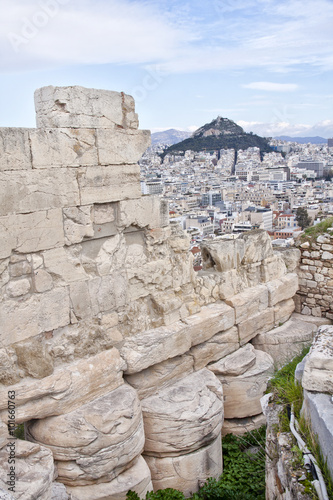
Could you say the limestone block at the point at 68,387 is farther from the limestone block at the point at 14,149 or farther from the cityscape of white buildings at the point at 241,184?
the cityscape of white buildings at the point at 241,184

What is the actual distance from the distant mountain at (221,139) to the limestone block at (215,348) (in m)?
152

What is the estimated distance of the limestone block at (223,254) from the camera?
19.9 feet

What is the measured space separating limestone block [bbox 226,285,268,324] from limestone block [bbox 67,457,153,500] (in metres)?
2.34

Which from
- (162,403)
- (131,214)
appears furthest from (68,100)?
(162,403)

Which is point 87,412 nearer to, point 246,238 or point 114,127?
point 114,127

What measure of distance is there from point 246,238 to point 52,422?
365 centimetres

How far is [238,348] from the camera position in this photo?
6.24 meters

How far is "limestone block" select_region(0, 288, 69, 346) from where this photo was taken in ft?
13.1

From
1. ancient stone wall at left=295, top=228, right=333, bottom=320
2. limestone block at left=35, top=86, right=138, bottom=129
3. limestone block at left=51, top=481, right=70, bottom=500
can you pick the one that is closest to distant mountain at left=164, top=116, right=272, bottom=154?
ancient stone wall at left=295, top=228, right=333, bottom=320

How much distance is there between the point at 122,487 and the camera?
14.2 ft

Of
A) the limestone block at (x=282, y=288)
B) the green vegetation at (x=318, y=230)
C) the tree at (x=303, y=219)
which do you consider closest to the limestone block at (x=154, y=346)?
the limestone block at (x=282, y=288)

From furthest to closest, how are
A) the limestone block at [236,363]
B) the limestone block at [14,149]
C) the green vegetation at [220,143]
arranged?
the green vegetation at [220,143] → the limestone block at [236,363] → the limestone block at [14,149]

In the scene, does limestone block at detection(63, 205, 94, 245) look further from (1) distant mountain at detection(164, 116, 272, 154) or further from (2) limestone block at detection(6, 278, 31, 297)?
(1) distant mountain at detection(164, 116, 272, 154)

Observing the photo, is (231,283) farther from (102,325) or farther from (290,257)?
(102,325)
